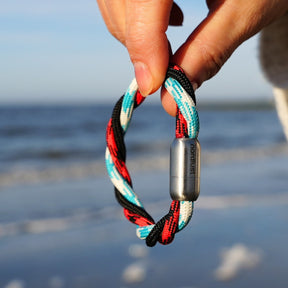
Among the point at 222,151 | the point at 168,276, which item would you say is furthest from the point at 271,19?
the point at 222,151

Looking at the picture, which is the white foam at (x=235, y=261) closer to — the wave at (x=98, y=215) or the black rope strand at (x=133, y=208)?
the wave at (x=98, y=215)

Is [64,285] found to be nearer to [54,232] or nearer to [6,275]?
[6,275]

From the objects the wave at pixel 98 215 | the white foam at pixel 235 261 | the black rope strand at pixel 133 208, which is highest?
the black rope strand at pixel 133 208

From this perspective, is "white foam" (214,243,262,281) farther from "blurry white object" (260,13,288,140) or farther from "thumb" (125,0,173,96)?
"thumb" (125,0,173,96)

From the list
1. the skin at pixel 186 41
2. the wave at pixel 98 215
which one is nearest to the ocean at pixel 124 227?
the wave at pixel 98 215

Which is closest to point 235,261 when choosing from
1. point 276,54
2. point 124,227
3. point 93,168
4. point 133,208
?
point 124,227

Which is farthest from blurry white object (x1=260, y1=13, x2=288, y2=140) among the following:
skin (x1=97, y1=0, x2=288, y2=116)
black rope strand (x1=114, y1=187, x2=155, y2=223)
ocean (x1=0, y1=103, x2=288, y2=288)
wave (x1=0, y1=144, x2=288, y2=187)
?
wave (x1=0, y1=144, x2=288, y2=187)
